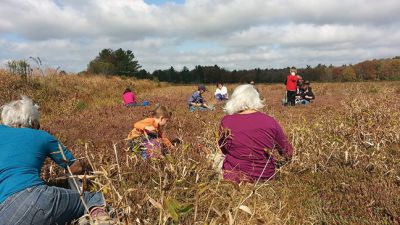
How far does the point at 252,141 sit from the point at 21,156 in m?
2.33

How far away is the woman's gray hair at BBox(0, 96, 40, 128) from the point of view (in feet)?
12.8

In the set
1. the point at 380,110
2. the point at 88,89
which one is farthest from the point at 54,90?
the point at 380,110

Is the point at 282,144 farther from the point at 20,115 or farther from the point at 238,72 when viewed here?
the point at 238,72

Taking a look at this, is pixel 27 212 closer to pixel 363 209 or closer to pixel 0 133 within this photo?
pixel 0 133

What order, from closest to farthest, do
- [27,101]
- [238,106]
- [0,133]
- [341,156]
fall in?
[0,133]
[27,101]
[238,106]
[341,156]

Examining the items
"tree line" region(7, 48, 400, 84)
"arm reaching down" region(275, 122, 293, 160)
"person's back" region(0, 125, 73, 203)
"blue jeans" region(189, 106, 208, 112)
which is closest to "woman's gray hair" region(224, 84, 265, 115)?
"arm reaching down" region(275, 122, 293, 160)

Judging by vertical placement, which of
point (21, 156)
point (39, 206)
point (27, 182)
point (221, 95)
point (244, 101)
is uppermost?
point (244, 101)

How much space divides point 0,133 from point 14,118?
0.25 metres

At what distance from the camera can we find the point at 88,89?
76.4 ft

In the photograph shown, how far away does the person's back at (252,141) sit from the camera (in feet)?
15.0

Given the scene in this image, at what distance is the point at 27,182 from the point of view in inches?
139

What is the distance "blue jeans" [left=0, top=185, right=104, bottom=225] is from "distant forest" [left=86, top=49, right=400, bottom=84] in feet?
146

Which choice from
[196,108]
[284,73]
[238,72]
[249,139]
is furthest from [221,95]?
[238,72]

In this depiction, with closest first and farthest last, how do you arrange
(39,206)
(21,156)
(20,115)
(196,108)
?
(39,206) < (21,156) < (20,115) < (196,108)
